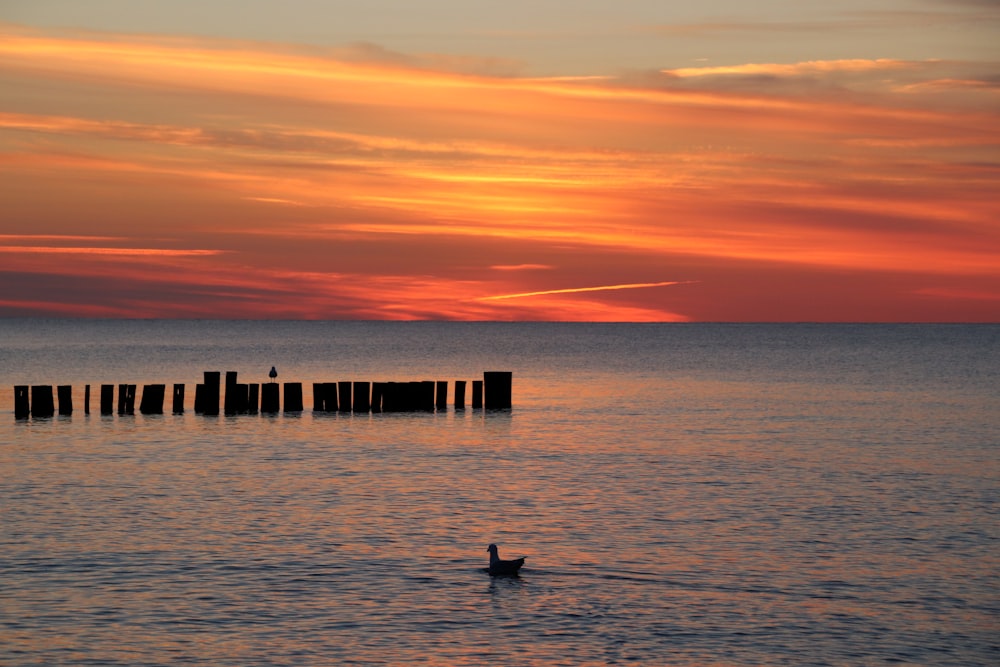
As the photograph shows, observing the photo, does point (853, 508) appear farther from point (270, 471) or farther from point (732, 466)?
point (270, 471)

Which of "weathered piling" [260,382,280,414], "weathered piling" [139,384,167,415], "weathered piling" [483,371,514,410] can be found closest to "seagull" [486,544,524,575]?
"weathered piling" [139,384,167,415]

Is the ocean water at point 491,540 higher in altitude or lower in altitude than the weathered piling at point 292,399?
lower

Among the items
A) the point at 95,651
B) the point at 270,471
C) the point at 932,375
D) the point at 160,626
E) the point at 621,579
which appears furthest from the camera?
the point at 932,375

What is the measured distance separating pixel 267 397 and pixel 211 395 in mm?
2279

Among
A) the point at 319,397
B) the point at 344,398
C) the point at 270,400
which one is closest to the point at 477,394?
the point at 344,398

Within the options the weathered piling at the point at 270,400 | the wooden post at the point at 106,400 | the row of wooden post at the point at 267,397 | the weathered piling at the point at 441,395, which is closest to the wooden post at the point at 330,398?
the row of wooden post at the point at 267,397

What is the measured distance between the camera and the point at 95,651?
14102 mm

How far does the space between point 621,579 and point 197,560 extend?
674 centimetres

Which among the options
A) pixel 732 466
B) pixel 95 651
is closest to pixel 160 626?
pixel 95 651

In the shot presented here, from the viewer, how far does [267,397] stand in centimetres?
4462

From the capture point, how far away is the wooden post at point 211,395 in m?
43.1

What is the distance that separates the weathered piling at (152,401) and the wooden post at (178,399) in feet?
1.74

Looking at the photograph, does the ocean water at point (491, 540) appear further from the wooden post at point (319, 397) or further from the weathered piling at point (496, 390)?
the weathered piling at point (496, 390)

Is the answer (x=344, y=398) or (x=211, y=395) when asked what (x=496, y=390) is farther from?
(x=211, y=395)
